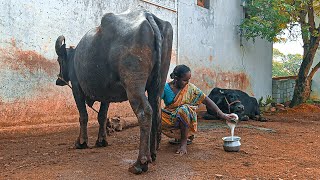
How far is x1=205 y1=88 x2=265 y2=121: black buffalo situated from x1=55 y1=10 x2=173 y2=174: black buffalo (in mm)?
4394

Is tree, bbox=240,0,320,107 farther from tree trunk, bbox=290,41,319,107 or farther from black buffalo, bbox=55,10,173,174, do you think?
black buffalo, bbox=55,10,173,174

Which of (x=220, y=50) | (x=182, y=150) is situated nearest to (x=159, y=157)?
(x=182, y=150)

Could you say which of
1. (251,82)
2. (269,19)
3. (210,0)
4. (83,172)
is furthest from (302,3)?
(83,172)

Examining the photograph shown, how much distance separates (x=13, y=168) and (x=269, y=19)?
10.6m

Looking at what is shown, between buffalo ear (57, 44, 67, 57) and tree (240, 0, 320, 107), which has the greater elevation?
tree (240, 0, 320, 107)

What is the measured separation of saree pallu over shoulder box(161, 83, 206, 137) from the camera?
4.64m

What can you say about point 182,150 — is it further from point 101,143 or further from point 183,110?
point 101,143

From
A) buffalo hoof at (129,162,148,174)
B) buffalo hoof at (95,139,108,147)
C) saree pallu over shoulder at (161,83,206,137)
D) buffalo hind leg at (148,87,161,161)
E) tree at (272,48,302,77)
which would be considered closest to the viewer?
buffalo hoof at (129,162,148,174)

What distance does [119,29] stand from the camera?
388 cm

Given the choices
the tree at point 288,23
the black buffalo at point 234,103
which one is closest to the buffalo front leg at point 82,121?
the black buffalo at point 234,103

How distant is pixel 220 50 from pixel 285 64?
78.9 ft

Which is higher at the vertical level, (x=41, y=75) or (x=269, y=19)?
(x=269, y=19)

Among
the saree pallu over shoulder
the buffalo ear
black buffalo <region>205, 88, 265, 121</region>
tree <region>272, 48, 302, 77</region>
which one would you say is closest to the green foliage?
black buffalo <region>205, 88, 265, 121</region>

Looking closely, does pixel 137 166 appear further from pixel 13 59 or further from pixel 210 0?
pixel 210 0
